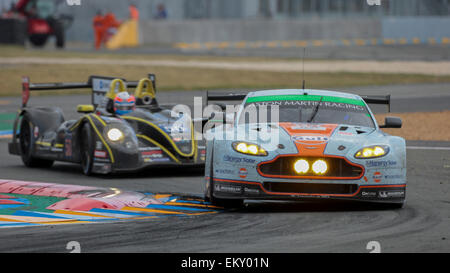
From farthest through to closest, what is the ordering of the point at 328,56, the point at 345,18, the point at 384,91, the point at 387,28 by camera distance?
the point at 345,18
the point at 387,28
the point at 328,56
the point at 384,91

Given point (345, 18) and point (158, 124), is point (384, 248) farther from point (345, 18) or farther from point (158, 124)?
point (345, 18)

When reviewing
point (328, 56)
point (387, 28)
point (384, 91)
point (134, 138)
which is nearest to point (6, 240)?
point (134, 138)

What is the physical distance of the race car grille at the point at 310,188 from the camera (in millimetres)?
8789

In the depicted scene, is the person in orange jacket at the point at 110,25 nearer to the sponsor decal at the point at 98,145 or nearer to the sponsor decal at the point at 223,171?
the sponsor decal at the point at 98,145

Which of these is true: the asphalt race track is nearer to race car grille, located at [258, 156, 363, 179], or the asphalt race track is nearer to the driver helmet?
race car grille, located at [258, 156, 363, 179]

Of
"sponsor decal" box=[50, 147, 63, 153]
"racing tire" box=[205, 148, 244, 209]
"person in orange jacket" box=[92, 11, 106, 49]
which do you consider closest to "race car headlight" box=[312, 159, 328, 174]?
"racing tire" box=[205, 148, 244, 209]

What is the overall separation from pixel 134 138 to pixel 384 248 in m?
5.71

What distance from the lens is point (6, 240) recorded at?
298 inches

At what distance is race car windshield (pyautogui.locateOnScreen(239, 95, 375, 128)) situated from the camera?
9.93 meters

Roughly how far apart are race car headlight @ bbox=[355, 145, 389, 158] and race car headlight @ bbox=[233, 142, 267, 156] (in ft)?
2.82

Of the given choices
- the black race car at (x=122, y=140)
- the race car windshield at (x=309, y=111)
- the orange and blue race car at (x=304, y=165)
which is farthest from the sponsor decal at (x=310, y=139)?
the black race car at (x=122, y=140)

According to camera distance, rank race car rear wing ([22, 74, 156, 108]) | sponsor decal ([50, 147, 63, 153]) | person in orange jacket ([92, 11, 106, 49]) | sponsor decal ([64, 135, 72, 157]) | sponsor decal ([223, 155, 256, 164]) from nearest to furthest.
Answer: sponsor decal ([223, 155, 256, 164]) → sponsor decal ([64, 135, 72, 157]) → sponsor decal ([50, 147, 63, 153]) → race car rear wing ([22, 74, 156, 108]) → person in orange jacket ([92, 11, 106, 49])

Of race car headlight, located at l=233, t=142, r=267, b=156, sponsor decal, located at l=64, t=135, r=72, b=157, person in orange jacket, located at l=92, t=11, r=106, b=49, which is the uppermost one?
race car headlight, located at l=233, t=142, r=267, b=156
